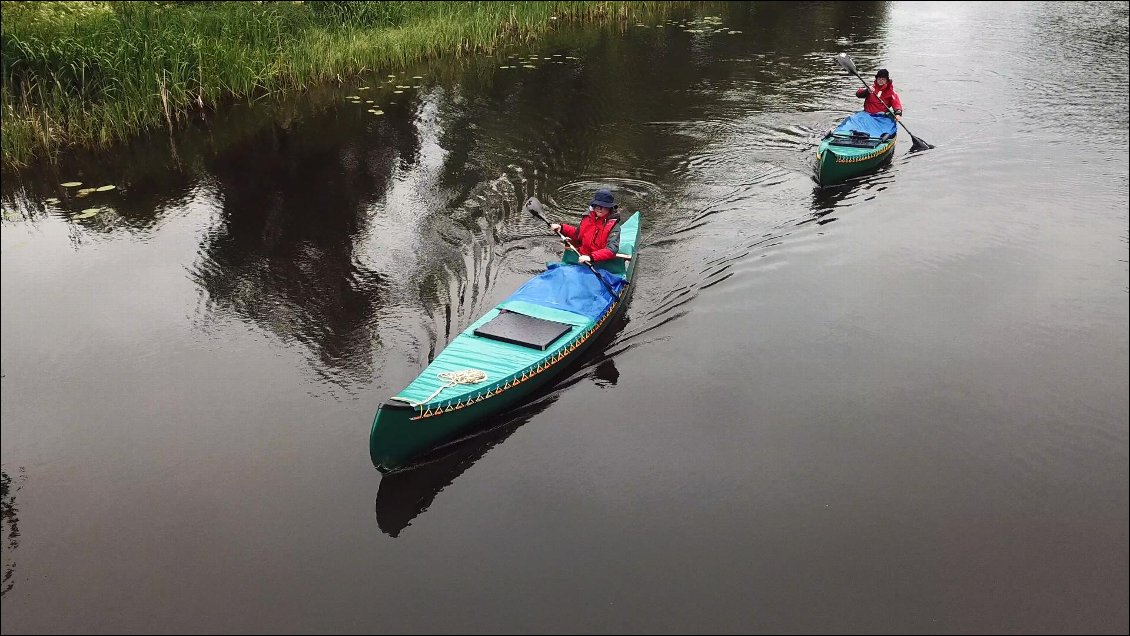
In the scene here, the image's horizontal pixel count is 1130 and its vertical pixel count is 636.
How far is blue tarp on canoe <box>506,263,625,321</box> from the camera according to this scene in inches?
387

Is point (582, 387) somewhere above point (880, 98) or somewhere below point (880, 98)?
below

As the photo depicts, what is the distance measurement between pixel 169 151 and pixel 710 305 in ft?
38.3

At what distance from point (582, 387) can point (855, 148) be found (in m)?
8.69

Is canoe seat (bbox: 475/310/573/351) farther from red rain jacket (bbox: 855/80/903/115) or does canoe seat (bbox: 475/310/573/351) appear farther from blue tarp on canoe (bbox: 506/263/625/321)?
red rain jacket (bbox: 855/80/903/115)

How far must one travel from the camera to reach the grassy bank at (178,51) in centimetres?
1527

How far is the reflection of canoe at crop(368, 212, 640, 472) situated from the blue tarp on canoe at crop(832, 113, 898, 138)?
732 cm

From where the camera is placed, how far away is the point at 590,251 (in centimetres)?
1060

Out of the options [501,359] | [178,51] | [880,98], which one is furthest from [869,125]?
[178,51]

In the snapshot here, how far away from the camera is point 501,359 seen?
8.70m

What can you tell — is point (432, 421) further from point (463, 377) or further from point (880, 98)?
point (880, 98)

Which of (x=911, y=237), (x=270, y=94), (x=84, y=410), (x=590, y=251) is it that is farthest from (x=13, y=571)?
(x=270, y=94)

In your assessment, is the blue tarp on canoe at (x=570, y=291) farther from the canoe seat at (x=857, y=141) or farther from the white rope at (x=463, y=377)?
the canoe seat at (x=857, y=141)

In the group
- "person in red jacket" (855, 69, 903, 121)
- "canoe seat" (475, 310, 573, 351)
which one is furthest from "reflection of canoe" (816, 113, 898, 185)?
"canoe seat" (475, 310, 573, 351)

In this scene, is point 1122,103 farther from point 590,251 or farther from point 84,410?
point 84,410
